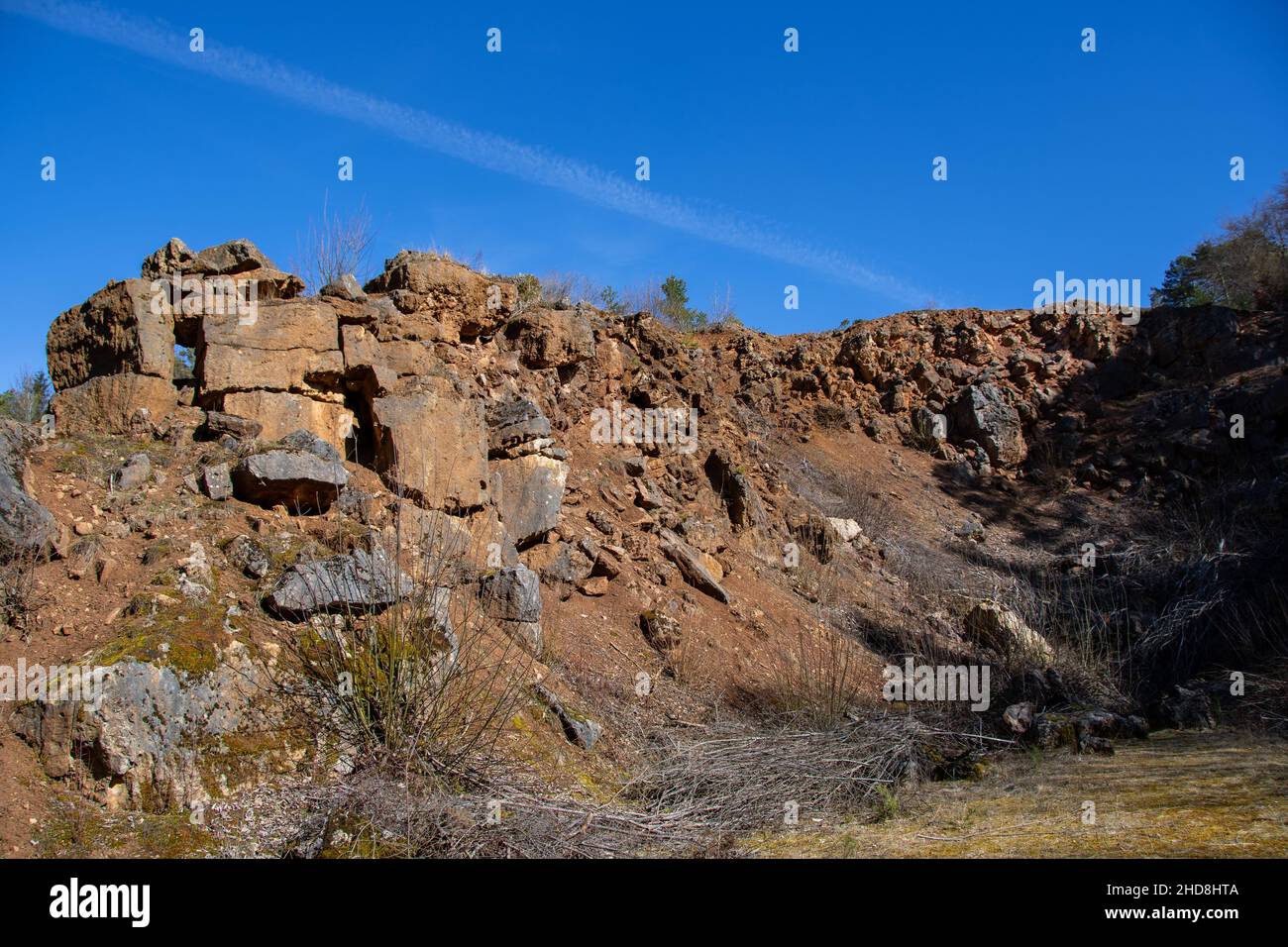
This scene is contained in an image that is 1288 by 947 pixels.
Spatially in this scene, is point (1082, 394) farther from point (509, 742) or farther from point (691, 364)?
point (509, 742)

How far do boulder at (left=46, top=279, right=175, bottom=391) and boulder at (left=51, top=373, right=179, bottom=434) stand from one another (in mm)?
157

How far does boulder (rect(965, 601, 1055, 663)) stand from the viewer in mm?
9359

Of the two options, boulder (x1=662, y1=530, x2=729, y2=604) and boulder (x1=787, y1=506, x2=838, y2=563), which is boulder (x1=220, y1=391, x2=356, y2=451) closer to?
boulder (x1=662, y1=530, x2=729, y2=604)

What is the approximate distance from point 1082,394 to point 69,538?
66.1 feet

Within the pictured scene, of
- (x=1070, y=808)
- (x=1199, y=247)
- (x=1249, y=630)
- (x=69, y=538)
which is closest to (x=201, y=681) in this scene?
(x=69, y=538)

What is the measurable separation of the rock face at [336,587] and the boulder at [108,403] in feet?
8.06

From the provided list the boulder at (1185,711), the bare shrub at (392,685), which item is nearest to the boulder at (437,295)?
the bare shrub at (392,685)

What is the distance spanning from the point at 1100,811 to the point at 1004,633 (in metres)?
6.05

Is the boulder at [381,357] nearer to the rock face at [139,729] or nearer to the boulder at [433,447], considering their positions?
the boulder at [433,447]

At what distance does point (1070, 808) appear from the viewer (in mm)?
4715

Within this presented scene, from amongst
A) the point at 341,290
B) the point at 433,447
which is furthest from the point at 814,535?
the point at 341,290

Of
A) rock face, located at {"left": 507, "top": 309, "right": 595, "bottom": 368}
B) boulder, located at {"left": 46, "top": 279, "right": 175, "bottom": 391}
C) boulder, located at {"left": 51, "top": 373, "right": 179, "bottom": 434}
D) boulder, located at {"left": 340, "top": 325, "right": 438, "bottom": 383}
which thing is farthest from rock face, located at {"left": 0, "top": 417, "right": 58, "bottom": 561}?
rock face, located at {"left": 507, "top": 309, "right": 595, "bottom": 368}

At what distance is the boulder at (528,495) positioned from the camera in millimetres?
8773

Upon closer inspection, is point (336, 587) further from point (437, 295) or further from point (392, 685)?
point (437, 295)
